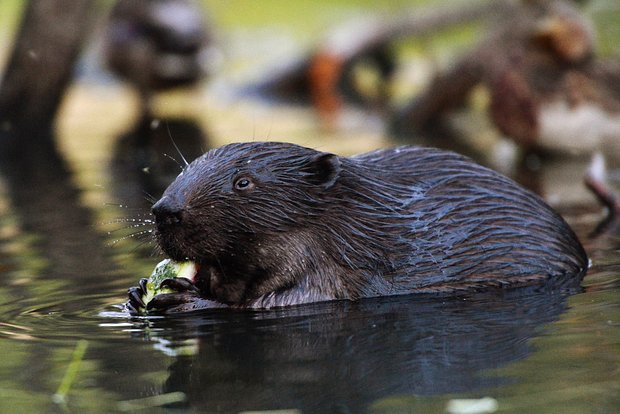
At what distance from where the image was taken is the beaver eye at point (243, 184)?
5617 millimetres

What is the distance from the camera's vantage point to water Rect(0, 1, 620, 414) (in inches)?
154

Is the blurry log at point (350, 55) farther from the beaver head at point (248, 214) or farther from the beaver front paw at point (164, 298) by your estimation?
the beaver front paw at point (164, 298)

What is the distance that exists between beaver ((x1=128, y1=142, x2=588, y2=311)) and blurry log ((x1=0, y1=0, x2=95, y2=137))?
9246 mm

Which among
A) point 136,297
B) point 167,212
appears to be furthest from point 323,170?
point 136,297

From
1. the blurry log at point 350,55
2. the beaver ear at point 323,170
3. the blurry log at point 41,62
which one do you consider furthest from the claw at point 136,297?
the blurry log at point 350,55

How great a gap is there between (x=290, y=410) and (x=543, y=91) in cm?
787

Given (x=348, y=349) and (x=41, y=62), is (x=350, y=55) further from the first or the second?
(x=348, y=349)

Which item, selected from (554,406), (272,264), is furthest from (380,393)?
(272,264)

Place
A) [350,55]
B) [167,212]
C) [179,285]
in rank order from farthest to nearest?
[350,55]
[179,285]
[167,212]

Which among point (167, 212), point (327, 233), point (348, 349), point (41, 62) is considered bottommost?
point (348, 349)

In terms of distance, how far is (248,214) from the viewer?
5.59 m

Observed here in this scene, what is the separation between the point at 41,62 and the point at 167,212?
991 cm

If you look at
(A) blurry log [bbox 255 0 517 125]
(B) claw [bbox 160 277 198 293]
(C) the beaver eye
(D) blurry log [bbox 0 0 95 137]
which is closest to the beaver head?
(C) the beaver eye

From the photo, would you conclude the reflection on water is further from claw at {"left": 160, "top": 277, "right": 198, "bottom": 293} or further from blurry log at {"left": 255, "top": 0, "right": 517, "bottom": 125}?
blurry log at {"left": 255, "top": 0, "right": 517, "bottom": 125}
